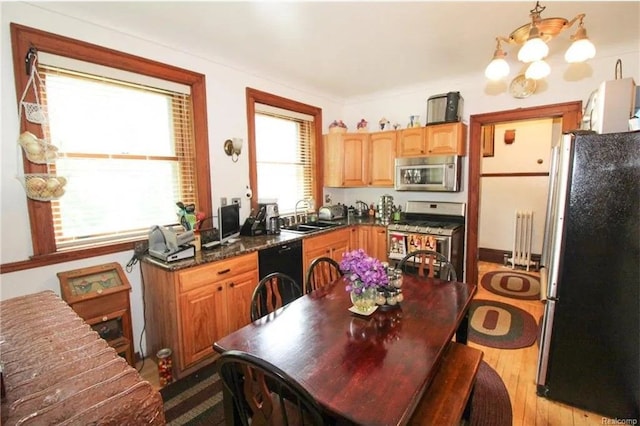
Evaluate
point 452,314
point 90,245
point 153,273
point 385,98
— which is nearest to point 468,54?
point 385,98

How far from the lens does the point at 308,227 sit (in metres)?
3.65

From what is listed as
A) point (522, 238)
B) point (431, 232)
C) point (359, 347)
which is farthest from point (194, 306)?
point (522, 238)

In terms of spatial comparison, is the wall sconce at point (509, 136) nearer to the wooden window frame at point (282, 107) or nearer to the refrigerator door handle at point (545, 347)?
A: the wooden window frame at point (282, 107)

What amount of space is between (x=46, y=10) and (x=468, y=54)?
131 inches

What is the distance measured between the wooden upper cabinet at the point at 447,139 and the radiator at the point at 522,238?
1810mm

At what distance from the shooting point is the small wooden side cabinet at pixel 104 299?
197 cm

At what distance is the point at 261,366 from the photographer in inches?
35.5

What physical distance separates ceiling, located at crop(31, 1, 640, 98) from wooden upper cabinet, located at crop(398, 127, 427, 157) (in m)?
0.74

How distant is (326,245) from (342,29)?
2.11 metres

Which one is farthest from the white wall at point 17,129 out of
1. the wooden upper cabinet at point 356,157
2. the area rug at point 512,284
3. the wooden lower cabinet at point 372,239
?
the area rug at point 512,284

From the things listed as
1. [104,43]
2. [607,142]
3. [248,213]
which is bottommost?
[248,213]

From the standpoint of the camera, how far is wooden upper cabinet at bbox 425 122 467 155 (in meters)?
3.47

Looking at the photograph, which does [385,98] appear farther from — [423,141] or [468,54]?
[468,54]

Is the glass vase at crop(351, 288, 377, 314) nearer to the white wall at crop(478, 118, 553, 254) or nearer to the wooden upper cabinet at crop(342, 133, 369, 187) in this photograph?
the wooden upper cabinet at crop(342, 133, 369, 187)
